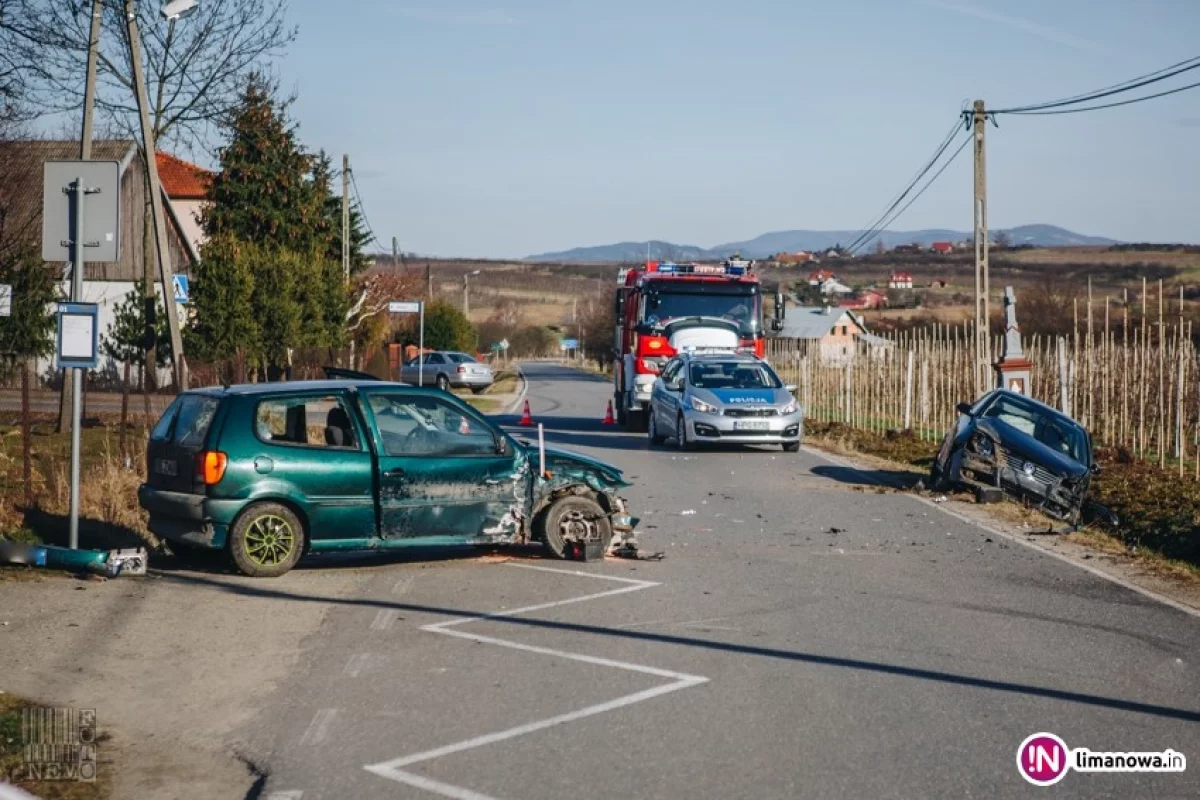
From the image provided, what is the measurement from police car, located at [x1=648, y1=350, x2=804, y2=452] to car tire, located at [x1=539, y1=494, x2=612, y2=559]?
497 inches

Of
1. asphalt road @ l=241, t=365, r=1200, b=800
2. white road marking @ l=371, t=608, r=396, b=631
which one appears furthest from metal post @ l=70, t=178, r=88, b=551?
white road marking @ l=371, t=608, r=396, b=631

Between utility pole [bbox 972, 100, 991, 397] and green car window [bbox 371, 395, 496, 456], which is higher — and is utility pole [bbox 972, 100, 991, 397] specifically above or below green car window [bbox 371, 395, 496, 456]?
above

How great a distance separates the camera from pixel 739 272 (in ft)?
102

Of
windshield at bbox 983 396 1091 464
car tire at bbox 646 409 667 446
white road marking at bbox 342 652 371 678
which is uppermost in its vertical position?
windshield at bbox 983 396 1091 464

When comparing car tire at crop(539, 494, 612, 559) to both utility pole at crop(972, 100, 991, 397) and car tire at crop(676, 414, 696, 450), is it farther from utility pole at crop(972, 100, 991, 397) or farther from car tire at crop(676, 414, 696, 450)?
utility pole at crop(972, 100, 991, 397)

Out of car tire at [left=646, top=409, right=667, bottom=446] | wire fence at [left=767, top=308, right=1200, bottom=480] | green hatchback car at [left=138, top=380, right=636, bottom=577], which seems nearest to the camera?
green hatchback car at [left=138, top=380, right=636, bottom=577]

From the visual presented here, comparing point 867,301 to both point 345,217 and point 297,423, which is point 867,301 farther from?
point 297,423

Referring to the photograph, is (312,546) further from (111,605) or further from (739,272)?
(739,272)

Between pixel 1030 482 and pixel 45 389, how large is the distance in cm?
3644

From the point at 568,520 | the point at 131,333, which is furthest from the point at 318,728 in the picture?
the point at 131,333

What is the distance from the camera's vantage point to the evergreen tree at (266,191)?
44.8m

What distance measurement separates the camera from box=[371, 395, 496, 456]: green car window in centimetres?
1216

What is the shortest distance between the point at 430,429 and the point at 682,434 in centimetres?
1394

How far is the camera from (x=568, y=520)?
41.4 feet
